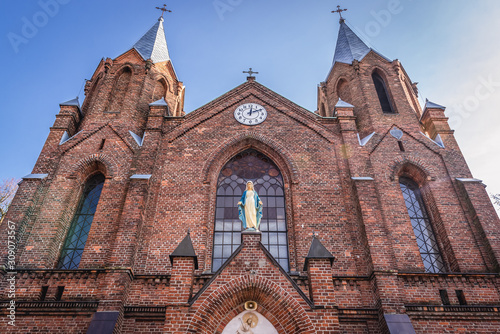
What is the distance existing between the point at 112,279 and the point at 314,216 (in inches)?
266

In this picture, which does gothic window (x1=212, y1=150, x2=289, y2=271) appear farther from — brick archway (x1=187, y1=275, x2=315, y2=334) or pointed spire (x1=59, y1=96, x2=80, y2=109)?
pointed spire (x1=59, y1=96, x2=80, y2=109)

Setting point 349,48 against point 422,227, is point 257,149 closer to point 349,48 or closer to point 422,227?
point 422,227

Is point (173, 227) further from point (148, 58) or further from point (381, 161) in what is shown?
point (148, 58)

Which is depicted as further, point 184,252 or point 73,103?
point 73,103

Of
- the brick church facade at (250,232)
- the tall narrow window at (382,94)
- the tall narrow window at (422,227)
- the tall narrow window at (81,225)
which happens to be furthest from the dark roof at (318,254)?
the tall narrow window at (382,94)

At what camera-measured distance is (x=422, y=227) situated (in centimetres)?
1376

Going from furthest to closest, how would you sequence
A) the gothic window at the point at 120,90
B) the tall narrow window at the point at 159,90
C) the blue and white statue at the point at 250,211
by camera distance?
the tall narrow window at the point at 159,90, the gothic window at the point at 120,90, the blue and white statue at the point at 250,211

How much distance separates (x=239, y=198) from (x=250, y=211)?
3316 mm

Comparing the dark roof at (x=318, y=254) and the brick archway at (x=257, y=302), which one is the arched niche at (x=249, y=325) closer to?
the brick archway at (x=257, y=302)

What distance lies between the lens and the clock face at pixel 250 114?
53.3 ft

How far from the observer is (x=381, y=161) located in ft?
49.0

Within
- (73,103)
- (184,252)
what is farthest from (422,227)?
(73,103)

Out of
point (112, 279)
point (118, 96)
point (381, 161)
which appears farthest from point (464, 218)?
point (118, 96)

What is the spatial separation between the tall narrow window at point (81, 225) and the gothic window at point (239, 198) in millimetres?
4611
